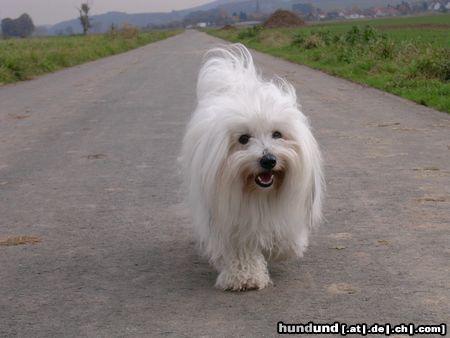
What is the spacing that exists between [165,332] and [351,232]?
215cm

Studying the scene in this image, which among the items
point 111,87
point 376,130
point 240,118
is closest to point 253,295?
point 240,118

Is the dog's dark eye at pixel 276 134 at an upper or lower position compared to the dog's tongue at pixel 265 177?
upper

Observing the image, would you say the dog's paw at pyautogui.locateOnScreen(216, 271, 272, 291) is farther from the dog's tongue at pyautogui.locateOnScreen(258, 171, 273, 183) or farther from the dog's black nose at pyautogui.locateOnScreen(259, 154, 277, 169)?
the dog's black nose at pyautogui.locateOnScreen(259, 154, 277, 169)

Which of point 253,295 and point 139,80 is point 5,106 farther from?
point 253,295

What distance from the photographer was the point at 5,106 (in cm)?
1559

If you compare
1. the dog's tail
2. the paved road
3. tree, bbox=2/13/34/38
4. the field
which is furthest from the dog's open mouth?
tree, bbox=2/13/34/38

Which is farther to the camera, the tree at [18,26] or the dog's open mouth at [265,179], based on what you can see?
the tree at [18,26]

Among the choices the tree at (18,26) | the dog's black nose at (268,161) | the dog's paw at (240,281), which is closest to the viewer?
the dog's black nose at (268,161)

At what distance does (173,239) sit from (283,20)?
315 feet

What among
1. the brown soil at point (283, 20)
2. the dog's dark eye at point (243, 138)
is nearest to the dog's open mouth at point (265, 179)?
the dog's dark eye at point (243, 138)

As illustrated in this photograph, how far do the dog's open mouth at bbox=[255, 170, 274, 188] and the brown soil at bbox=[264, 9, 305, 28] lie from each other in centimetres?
9489

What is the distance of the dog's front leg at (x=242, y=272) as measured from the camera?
4559 millimetres

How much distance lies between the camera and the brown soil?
97.9 meters

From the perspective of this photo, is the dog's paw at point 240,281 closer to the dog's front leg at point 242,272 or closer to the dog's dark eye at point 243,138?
the dog's front leg at point 242,272
